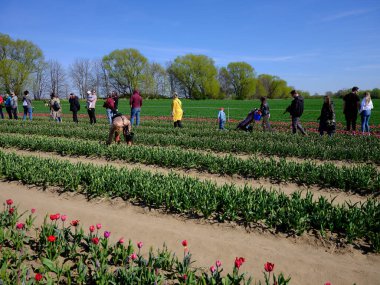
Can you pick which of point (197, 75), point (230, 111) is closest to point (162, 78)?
point (197, 75)

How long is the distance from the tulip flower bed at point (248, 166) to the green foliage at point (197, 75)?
276ft

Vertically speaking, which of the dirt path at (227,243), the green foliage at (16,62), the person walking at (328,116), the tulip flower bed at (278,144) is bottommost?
the dirt path at (227,243)

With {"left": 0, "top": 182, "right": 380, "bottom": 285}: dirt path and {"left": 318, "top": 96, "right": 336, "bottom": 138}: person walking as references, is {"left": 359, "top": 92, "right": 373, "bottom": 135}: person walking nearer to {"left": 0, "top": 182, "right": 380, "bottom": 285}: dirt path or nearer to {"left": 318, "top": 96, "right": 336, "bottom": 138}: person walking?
{"left": 318, "top": 96, "right": 336, "bottom": 138}: person walking

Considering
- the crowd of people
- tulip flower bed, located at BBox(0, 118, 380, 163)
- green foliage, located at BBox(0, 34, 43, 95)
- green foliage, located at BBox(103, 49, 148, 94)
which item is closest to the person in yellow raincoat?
the crowd of people

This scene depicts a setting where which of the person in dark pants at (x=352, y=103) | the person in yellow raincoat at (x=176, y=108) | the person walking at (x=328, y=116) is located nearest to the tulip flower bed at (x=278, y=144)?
the person walking at (x=328, y=116)

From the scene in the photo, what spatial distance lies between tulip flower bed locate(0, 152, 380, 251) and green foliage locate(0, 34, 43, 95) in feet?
234

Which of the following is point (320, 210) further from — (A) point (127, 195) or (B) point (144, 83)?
(B) point (144, 83)

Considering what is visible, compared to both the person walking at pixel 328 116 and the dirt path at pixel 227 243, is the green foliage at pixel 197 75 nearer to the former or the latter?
the person walking at pixel 328 116

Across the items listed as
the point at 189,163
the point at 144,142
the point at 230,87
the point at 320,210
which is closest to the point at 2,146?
the point at 144,142

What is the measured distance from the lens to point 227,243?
398 cm

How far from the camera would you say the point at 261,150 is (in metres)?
9.83

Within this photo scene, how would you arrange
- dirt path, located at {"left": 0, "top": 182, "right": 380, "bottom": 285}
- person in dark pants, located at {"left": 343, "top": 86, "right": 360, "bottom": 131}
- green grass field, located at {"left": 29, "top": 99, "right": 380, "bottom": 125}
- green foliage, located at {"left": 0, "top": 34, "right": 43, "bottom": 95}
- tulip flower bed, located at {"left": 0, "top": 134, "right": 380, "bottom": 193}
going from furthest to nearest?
green foliage, located at {"left": 0, "top": 34, "right": 43, "bottom": 95} → green grass field, located at {"left": 29, "top": 99, "right": 380, "bottom": 125} → person in dark pants, located at {"left": 343, "top": 86, "right": 360, "bottom": 131} → tulip flower bed, located at {"left": 0, "top": 134, "right": 380, "bottom": 193} → dirt path, located at {"left": 0, "top": 182, "right": 380, "bottom": 285}

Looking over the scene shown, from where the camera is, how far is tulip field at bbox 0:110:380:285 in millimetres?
3195

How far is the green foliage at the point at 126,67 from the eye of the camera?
292ft
